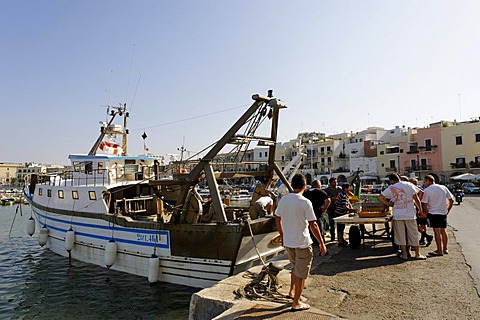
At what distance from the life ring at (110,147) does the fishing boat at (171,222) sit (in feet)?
7.61

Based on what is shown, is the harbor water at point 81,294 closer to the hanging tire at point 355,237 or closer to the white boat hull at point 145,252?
the white boat hull at point 145,252

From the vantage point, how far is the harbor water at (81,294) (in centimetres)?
860

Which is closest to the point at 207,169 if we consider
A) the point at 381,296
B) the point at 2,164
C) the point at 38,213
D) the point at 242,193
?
the point at 381,296

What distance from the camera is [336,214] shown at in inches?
389

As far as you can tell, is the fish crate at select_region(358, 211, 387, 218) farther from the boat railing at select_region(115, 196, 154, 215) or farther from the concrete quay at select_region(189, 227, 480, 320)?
the boat railing at select_region(115, 196, 154, 215)

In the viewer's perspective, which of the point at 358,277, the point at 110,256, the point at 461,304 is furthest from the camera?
the point at 110,256

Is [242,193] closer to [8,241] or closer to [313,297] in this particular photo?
[8,241]

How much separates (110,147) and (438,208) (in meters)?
14.7

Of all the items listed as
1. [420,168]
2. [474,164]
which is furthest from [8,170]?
[474,164]

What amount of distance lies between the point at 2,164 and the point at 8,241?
134 metres

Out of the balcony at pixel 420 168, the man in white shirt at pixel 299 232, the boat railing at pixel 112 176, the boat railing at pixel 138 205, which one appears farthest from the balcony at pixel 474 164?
the man in white shirt at pixel 299 232

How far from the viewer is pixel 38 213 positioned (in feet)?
57.1

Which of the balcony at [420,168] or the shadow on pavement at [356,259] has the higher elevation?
the balcony at [420,168]

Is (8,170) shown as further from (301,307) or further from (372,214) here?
(301,307)
